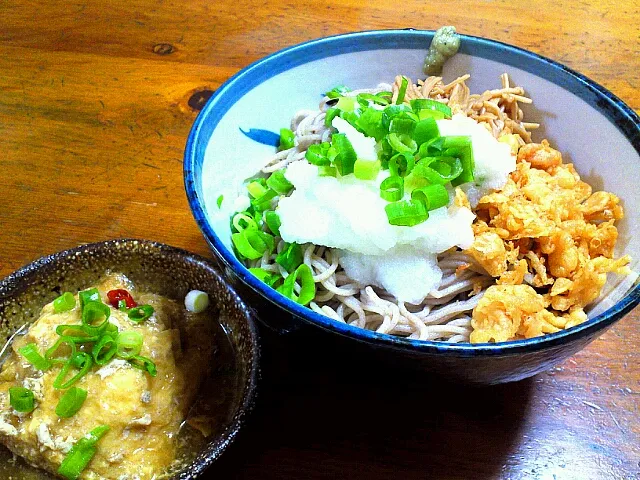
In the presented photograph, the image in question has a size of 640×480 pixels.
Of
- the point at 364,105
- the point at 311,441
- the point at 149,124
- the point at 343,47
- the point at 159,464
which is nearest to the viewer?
the point at 159,464

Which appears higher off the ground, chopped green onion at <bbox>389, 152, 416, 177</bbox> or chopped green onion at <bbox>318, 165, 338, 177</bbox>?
chopped green onion at <bbox>389, 152, 416, 177</bbox>

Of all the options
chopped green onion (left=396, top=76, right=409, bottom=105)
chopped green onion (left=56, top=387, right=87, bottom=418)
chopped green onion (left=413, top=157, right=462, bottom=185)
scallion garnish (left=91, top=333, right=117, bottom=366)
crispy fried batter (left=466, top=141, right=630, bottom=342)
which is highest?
chopped green onion (left=396, top=76, right=409, bottom=105)

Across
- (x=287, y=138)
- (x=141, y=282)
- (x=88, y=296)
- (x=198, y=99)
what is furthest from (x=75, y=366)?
(x=198, y=99)

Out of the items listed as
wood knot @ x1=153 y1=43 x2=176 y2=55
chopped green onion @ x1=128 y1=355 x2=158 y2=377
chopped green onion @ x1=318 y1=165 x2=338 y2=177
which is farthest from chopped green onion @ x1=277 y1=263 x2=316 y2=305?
wood knot @ x1=153 y1=43 x2=176 y2=55

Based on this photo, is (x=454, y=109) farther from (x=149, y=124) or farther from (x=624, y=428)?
(x=149, y=124)

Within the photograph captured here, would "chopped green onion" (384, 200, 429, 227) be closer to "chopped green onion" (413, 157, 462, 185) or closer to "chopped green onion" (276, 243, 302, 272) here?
"chopped green onion" (413, 157, 462, 185)

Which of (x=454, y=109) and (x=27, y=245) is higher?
(x=454, y=109)

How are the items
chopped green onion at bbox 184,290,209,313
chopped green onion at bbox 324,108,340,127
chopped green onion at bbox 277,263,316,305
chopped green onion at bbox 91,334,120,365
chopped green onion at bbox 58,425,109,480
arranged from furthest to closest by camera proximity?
chopped green onion at bbox 324,108,340,127 < chopped green onion at bbox 184,290,209,313 < chopped green onion at bbox 277,263,316,305 < chopped green onion at bbox 91,334,120,365 < chopped green onion at bbox 58,425,109,480

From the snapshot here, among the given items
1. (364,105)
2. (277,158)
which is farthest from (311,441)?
(364,105)

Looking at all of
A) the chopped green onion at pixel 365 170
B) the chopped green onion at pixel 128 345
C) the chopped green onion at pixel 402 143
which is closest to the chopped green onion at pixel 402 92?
the chopped green onion at pixel 402 143
